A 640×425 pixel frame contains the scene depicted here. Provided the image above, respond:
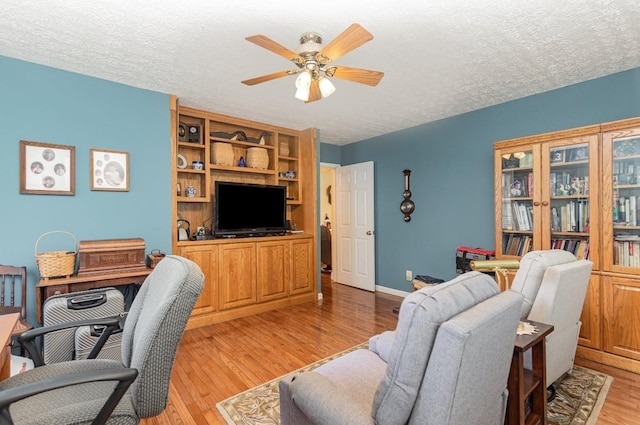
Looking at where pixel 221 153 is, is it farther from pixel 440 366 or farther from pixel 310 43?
pixel 440 366

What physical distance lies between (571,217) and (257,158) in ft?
11.6

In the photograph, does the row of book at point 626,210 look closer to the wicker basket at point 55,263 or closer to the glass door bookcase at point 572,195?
the glass door bookcase at point 572,195

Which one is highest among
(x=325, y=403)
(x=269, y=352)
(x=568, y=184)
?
(x=568, y=184)

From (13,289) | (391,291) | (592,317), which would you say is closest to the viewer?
(13,289)

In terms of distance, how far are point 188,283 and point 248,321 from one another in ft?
8.80

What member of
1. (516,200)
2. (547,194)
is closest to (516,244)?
(516,200)

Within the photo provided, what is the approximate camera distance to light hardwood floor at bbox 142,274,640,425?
203 cm

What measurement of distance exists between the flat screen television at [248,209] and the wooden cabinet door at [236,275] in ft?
0.74

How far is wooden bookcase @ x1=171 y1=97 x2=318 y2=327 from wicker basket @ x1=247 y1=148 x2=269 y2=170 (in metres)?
0.03

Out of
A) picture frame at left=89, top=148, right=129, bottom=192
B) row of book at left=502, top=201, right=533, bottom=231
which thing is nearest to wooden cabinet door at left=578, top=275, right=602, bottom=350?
row of book at left=502, top=201, right=533, bottom=231

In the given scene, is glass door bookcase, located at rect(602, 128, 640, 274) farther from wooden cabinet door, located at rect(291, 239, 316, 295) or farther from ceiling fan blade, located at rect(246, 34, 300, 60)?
wooden cabinet door, located at rect(291, 239, 316, 295)

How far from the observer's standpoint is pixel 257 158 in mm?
4246

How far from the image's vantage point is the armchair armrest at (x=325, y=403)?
41.1 inches

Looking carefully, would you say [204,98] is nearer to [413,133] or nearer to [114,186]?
[114,186]
